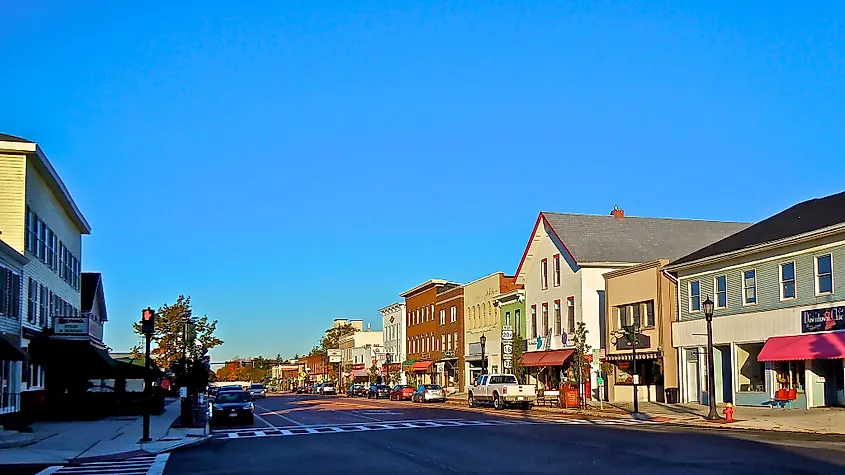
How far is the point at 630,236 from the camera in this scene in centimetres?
5944

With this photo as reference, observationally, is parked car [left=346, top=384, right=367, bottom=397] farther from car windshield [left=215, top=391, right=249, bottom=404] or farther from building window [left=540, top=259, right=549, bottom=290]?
car windshield [left=215, top=391, right=249, bottom=404]

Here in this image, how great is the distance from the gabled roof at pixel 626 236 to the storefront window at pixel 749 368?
49.1 ft

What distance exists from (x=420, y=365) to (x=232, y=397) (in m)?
52.7

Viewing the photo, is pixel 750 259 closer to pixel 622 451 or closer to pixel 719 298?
pixel 719 298

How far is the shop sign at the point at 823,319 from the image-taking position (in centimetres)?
3394

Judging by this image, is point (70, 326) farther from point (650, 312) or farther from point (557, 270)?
point (557, 270)

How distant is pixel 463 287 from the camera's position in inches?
3110

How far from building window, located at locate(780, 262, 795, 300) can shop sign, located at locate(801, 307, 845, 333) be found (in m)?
1.34

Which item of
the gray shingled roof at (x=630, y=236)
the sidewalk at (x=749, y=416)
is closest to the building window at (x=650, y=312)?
the sidewalk at (x=749, y=416)

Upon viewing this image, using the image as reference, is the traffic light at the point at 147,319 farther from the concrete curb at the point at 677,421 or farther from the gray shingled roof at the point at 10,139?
the concrete curb at the point at 677,421

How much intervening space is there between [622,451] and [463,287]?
57686 mm

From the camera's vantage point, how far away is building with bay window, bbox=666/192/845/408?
3475 centimetres

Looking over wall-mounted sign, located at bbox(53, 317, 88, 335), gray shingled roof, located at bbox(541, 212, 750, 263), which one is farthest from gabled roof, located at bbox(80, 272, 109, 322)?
gray shingled roof, located at bbox(541, 212, 750, 263)

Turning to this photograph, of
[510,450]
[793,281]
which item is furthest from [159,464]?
[793,281]
